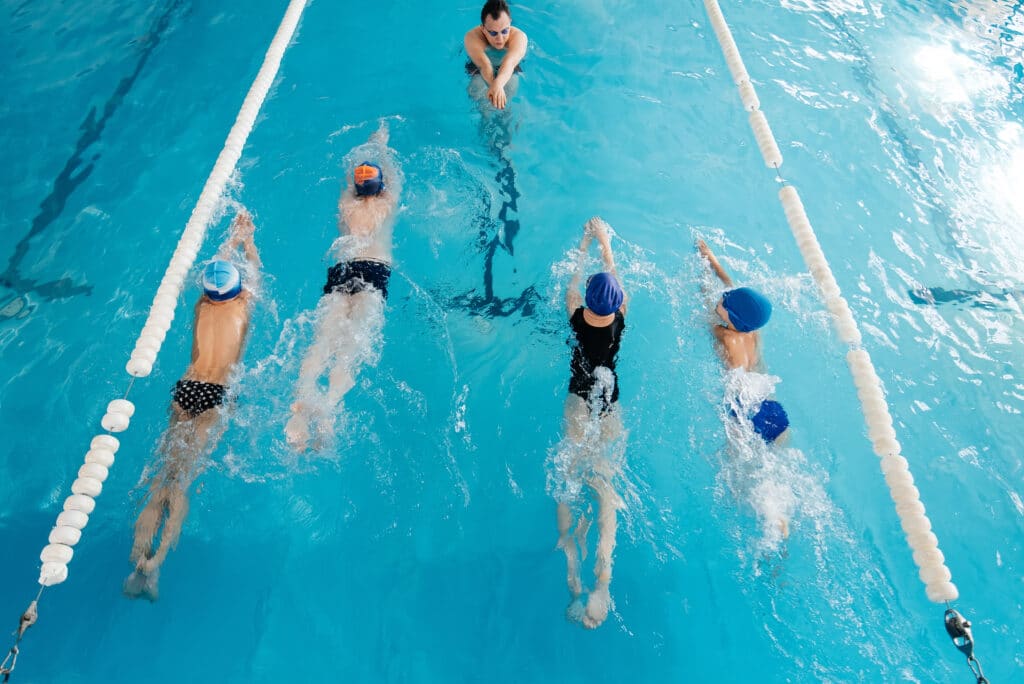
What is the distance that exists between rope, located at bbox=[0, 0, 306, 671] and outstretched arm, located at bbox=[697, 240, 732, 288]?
11.7 feet

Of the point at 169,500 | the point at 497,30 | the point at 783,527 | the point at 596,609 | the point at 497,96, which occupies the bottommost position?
the point at 169,500

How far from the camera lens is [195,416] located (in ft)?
12.0

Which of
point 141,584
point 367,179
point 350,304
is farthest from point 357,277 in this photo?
point 141,584

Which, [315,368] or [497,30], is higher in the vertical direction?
[497,30]

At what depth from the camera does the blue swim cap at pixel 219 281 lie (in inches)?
150

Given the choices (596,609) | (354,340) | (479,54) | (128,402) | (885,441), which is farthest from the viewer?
(479,54)

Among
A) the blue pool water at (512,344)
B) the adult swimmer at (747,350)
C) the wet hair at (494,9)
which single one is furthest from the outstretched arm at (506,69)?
the adult swimmer at (747,350)

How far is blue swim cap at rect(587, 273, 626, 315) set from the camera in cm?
365

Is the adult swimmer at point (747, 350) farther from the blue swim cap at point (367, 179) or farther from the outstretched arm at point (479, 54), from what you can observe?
the outstretched arm at point (479, 54)

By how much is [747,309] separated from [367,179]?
2919 millimetres

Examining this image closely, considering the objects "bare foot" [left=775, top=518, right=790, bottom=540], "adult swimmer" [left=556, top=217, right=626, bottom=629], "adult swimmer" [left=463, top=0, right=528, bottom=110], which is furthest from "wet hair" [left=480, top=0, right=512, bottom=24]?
"bare foot" [left=775, top=518, right=790, bottom=540]

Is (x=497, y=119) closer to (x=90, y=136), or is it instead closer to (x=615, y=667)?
(x=90, y=136)

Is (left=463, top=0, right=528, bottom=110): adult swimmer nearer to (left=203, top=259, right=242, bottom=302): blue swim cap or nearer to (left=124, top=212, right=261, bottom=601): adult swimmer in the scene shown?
(left=203, top=259, right=242, bottom=302): blue swim cap

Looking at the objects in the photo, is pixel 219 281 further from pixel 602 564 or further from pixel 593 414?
pixel 602 564
